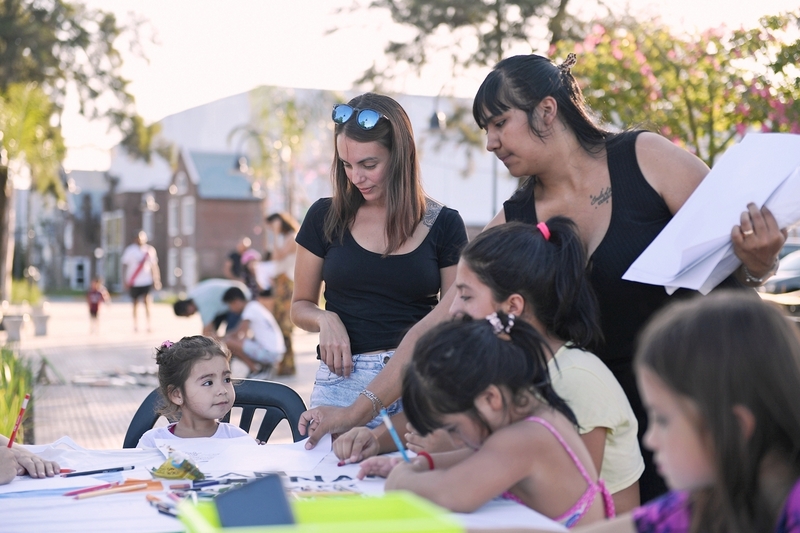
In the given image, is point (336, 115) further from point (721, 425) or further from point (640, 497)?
point (721, 425)

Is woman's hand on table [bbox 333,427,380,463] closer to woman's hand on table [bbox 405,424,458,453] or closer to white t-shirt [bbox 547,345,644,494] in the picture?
woman's hand on table [bbox 405,424,458,453]

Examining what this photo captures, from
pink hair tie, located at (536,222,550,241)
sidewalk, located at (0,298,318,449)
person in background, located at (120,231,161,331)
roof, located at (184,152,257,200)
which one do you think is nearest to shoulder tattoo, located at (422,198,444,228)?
pink hair tie, located at (536,222,550,241)

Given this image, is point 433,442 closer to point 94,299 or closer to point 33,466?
point 33,466

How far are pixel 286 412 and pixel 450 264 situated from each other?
0.94 metres

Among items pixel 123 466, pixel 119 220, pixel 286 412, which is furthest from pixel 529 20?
pixel 119 220

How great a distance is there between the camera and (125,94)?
22.9m

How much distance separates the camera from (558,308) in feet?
7.80

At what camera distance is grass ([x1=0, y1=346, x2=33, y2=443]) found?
5188 millimetres

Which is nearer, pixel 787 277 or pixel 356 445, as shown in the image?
pixel 356 445

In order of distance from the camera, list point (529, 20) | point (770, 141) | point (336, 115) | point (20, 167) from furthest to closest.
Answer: point (20, 167) → point (529, 20) → point (336, 115) → point (770, 141)

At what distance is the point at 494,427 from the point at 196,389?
164 cm

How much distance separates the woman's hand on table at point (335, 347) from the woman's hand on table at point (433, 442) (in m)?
0.60

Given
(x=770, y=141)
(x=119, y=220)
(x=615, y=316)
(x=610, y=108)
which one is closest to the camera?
(x=770, y=141)

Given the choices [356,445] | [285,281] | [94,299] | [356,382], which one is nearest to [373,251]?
[356,382]
